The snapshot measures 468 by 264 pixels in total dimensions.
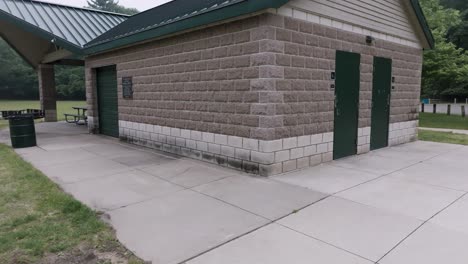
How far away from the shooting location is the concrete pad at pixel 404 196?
14.7 ft

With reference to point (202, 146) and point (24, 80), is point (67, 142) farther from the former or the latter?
point (24, 80)

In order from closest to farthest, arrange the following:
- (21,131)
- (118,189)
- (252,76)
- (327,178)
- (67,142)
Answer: (118,189), (327,178), (252,76), (21,131), (67,142)

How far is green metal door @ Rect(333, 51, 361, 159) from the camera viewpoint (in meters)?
7.52

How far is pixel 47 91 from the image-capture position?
17578 mm

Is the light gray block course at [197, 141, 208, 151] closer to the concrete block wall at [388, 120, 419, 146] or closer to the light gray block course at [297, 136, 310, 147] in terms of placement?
the light gray block course at [297, 136, 310, 147]

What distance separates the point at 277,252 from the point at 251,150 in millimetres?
3133

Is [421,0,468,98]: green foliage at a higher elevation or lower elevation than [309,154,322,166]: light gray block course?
higher

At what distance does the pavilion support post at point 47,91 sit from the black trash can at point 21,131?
29.2 feet

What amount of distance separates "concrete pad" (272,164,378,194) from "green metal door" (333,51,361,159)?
114 centimetres

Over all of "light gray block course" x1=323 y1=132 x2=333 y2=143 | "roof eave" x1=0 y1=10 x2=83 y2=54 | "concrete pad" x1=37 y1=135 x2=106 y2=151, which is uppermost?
"roof eave" x1=0 y1=10 x2=83 y2=54

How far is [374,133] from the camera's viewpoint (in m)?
8.89

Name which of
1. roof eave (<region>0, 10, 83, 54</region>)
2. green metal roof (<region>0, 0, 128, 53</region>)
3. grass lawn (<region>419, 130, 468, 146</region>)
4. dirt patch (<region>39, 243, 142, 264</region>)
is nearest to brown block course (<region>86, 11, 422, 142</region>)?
grass lawn (<region>419, 130, 468, 146</region>)

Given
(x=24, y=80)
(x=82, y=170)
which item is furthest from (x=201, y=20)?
(x=24, y=80)

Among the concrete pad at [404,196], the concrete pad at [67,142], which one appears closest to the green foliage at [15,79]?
the concrete pad at [67,142]
